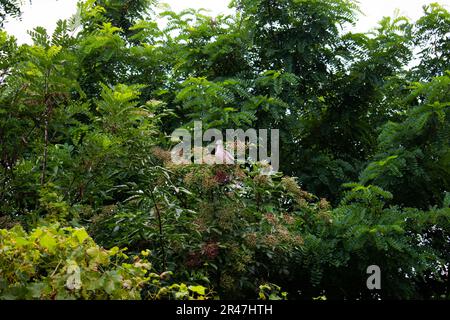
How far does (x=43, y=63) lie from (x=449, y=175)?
3761 mm

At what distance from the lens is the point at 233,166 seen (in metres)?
4.05

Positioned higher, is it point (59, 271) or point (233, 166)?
point (233, 166)

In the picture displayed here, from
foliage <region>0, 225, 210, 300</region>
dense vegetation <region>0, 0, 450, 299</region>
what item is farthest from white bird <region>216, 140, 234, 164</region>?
foliage <region>0, 225, 210, 300</region>

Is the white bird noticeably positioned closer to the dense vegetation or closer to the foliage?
the dense vegetation

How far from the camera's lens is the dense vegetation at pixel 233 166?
3871mm

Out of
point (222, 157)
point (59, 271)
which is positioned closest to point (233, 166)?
point (222, 157)

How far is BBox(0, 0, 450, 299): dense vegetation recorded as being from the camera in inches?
152

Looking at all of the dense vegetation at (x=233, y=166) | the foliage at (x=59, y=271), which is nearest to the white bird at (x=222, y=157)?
the dense vegetation at (x=233, y=166)

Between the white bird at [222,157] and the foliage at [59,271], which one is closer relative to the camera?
the foliage at [59,271]

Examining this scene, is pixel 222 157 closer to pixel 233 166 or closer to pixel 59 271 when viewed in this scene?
pixel 233 166

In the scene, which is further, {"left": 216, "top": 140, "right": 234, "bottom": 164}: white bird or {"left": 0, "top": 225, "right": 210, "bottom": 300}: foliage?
{"left": 216, "top": 140, "right": 234, "bottom": 164}: white bird

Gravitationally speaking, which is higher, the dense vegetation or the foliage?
the dense vegetation

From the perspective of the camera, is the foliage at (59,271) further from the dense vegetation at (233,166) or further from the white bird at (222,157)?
the white bird at (222,157)
